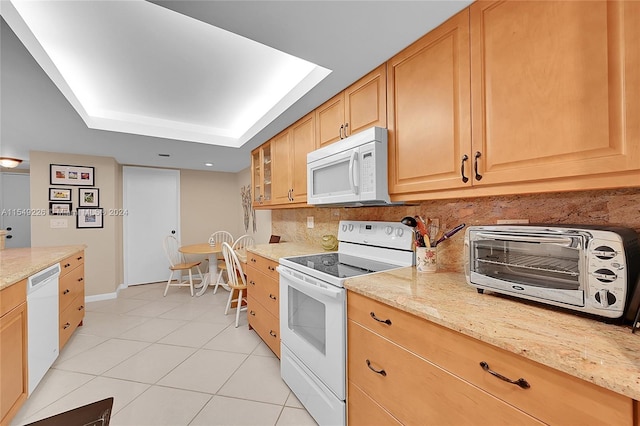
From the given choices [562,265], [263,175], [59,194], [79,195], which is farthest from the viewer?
[79,195]

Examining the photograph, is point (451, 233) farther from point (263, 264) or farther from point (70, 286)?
point (70, 286)

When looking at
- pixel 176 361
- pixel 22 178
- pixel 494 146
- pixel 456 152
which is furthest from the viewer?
pixel 22 178

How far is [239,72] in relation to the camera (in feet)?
6.84

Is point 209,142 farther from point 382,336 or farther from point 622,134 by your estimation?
point 622,134

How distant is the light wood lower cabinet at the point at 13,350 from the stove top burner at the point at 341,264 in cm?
164

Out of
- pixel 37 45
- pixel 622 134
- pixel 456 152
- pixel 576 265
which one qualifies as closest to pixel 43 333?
pixel 37 45

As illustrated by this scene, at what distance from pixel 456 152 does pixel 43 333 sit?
3028mm

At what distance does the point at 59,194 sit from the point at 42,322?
8.55ft

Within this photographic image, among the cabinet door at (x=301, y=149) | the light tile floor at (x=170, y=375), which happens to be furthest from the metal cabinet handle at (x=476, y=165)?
the light tile floor at (x=170, y=375)

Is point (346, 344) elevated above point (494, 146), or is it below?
below

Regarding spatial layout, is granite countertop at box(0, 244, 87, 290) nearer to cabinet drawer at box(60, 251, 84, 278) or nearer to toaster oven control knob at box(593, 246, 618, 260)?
cabinet drawer at box(60, 251, 84, 278)

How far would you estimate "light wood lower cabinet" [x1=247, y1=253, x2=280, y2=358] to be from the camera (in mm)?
2137

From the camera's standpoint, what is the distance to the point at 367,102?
5.45 ft

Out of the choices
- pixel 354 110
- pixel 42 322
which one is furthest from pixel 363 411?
pixel 42 322
